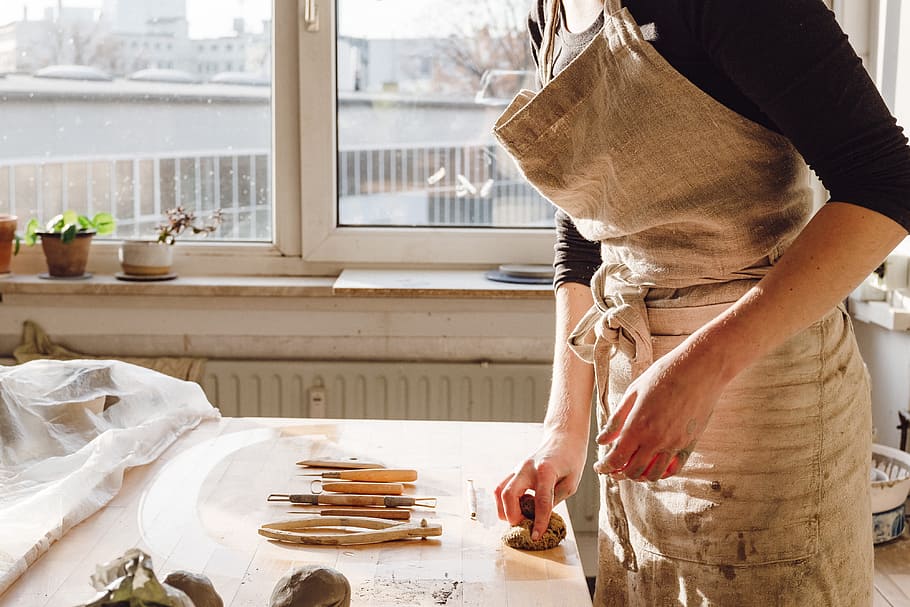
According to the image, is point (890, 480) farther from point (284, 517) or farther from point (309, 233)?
point (309, 233)

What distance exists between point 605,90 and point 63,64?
182 centimetres

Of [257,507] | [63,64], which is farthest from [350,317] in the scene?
[257,507]

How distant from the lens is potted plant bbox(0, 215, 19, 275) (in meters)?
2.29

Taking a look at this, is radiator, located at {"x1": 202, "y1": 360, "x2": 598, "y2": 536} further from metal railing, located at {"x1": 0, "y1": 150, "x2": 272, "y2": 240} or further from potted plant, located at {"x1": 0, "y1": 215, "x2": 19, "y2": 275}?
potted plant, located at {"x1": 0, "y1": 215, "x2": 19, "y2": 275}

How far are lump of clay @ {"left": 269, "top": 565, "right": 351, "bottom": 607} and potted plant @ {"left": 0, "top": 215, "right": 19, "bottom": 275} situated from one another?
1.76m

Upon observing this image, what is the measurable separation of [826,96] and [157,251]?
1807 mm

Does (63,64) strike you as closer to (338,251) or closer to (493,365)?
(338,251)

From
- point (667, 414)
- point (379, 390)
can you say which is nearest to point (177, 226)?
point (379, 390)

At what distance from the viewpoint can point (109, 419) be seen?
1364mm

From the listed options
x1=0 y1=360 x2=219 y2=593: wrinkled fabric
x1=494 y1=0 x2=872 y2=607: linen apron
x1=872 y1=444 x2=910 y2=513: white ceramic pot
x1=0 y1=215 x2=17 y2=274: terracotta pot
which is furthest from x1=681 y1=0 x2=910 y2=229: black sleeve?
x1=0 y1=215 x2=17 y2=274: terracotta pot

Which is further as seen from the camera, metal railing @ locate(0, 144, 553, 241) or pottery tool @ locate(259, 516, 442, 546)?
metal railing @ locate(0, 144, 553, 241)

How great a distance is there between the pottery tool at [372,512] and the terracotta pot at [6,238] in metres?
1.49

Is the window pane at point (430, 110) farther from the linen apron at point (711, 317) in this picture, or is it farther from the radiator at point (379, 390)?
the linen apron at point (711, 317)

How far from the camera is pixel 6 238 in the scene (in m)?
2.31
